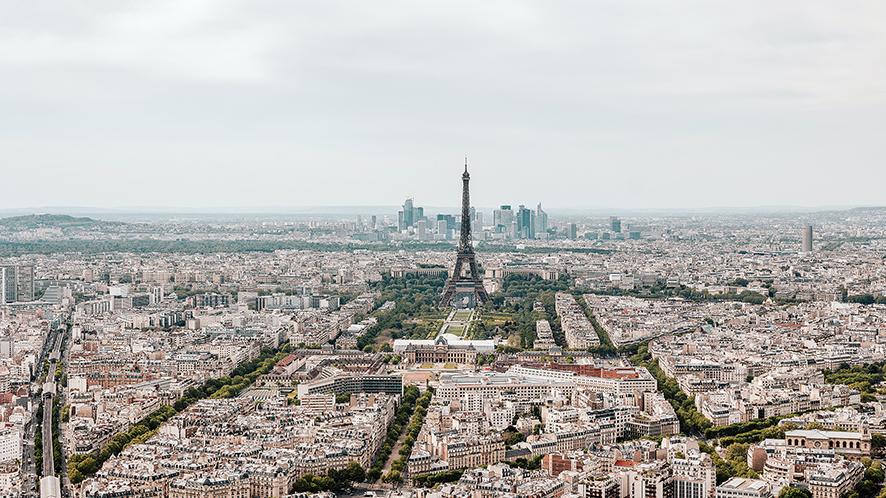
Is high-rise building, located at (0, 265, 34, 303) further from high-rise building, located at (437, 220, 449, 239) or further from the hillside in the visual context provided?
high-rise building, located at (437, 220, 449, 239)

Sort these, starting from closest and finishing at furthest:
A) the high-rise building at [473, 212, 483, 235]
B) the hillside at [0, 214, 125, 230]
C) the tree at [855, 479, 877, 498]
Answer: the tree at [855, 479, 877, 498] < the hillside at [0, 214, 125, 230] < the high-rise building at [473, 212, 483, 235]

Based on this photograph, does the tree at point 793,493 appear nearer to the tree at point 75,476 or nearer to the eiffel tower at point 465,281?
the tree at point 75,476

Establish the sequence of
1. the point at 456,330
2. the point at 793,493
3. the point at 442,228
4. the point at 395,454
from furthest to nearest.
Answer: the point at 442,228 < the point at 456,330 < the point at 395,454 < the point at 793,493

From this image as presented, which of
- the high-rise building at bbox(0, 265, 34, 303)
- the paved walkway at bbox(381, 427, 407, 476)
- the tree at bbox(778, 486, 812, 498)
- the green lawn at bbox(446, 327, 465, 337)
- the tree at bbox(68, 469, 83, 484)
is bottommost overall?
the paved walkway at bbox(381, 427, 407, 476)

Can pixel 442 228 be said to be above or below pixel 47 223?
below

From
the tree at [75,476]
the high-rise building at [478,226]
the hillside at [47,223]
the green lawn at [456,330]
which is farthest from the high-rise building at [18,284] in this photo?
the high-rise building at [478,226]

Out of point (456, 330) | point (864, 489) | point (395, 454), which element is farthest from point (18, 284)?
point (864, 489)

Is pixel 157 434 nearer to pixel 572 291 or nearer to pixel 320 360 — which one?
pixel 320 360

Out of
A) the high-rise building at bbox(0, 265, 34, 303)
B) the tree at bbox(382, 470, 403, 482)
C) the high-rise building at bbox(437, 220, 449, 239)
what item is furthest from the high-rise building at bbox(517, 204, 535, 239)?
the tree at bbox(382, 470, 403, 482)

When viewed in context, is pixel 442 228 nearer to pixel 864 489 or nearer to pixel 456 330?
pixel 456 330
